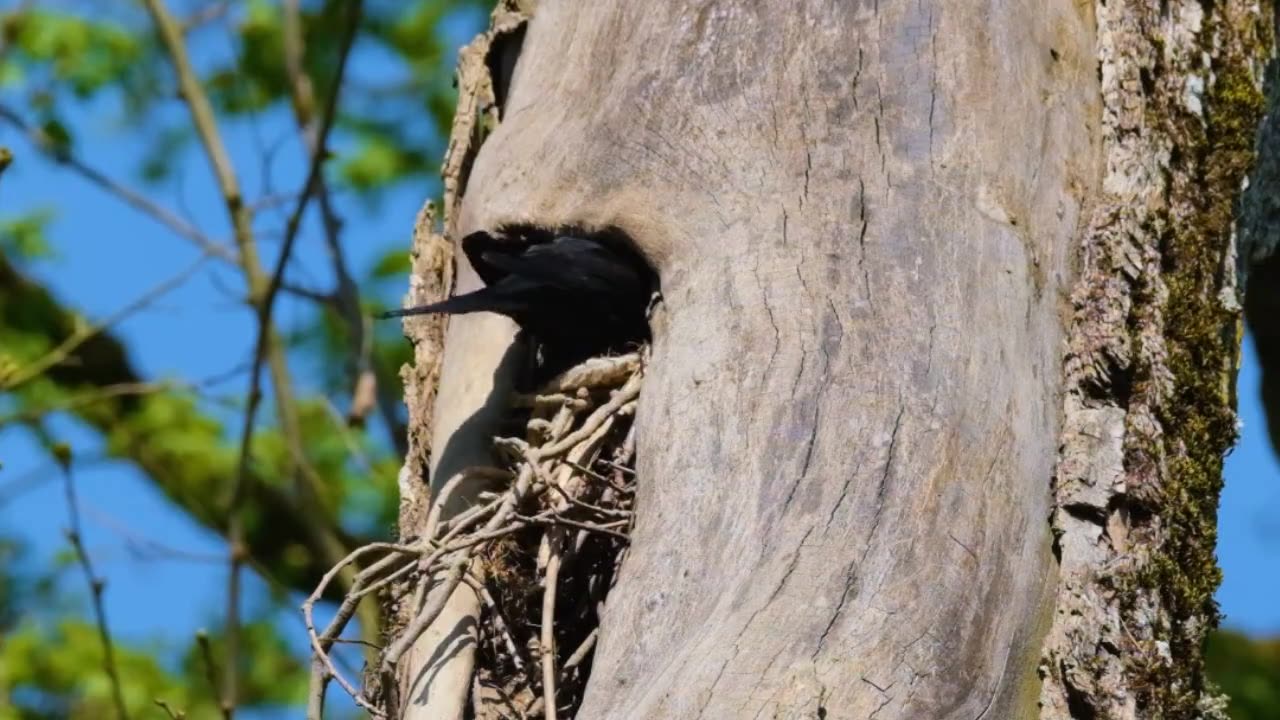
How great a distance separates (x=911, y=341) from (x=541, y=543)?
0.81 m

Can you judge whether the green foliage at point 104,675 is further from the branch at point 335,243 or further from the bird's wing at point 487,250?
the bird's wing at point 487,250

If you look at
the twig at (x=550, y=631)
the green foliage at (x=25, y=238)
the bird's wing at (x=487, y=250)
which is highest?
the green foliage at (x=25, y=238)

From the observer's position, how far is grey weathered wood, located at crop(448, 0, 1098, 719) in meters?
1.84

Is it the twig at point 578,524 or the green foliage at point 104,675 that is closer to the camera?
the twig at point 578,524

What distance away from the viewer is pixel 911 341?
2018mm

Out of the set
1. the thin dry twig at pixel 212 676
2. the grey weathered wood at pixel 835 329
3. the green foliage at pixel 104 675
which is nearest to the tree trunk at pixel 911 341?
the grey weathered wood at pixel 835 329

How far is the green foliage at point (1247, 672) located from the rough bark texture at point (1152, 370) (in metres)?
2.71

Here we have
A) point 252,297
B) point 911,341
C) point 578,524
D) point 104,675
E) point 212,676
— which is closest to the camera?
point 911,341

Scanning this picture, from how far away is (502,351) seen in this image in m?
2.83

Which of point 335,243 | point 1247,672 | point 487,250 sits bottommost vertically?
point 487,250

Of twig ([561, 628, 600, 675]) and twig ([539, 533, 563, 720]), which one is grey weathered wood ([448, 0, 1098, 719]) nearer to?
twig ([539, 533, 563, 720])

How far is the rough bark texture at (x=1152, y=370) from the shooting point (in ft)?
6.53

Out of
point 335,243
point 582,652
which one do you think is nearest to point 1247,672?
point 335,243

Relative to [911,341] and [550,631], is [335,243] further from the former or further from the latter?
[911,341]
